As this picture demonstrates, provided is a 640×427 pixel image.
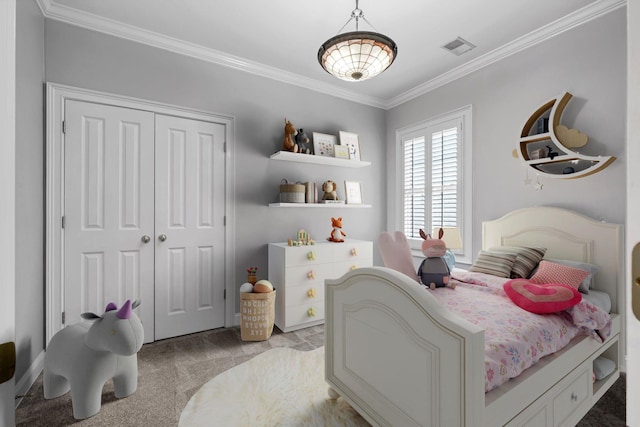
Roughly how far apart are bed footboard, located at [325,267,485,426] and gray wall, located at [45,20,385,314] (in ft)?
5.20

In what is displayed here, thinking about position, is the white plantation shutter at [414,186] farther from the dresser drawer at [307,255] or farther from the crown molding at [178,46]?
the dresser drawer at [307,255]

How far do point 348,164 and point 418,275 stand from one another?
1.78 m

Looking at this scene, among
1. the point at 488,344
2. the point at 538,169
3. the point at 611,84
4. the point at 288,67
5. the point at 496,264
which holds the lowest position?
the point at 488,344

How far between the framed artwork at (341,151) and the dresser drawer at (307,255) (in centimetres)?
115

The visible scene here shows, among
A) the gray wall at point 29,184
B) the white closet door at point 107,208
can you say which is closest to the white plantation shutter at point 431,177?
the white closet door at point 107,208

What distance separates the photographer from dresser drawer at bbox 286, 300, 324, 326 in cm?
293

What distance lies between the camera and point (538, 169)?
8.63 feet

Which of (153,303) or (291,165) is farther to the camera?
(291,165)

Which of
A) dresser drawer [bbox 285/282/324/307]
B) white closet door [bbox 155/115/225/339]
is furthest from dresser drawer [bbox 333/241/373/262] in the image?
white closet door [bbox 155/115/225/339]

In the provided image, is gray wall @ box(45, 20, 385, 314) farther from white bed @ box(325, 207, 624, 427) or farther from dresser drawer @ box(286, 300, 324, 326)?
white bed @ box(325, 207, 624, 427)

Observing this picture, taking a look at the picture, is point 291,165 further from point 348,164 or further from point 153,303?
point 153,303

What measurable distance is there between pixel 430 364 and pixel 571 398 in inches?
40.6

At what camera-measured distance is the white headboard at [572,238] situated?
2.17 metres

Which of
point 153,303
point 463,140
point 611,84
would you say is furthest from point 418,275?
point 153,303
